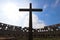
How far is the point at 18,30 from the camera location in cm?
1576

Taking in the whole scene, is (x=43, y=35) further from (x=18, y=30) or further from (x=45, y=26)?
(x=18, y=30)

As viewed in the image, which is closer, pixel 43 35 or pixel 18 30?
pixel 43 35

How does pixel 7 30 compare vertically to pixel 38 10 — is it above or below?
below

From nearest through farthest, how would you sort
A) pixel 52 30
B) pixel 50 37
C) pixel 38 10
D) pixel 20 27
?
pixel 38 10 → pixel 50 37 → pixel 52 30 → pixel 20 27

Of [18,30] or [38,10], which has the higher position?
[38,10]

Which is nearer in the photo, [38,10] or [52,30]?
[38,10]

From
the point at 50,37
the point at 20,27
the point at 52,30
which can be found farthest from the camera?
the point at 20,27

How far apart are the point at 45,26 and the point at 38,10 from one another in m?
3.42

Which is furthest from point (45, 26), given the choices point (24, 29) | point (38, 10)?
point (38, 10)

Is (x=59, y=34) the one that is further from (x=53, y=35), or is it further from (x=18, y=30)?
(x=18, y=30)

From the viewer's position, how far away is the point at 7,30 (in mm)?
14805

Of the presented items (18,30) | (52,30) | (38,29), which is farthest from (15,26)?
(52,30)

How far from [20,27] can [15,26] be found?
609mm

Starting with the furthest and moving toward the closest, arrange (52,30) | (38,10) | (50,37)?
1. (52,30)
2. (50,37)
3. (38,10)
